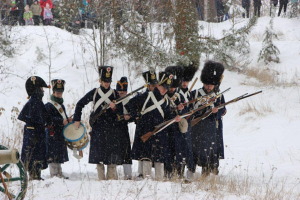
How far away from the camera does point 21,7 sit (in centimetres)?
2033

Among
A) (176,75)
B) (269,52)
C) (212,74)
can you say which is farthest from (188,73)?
(269,52)

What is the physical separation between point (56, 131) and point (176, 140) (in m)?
2.07

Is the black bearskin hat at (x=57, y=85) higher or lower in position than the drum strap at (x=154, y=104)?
higher

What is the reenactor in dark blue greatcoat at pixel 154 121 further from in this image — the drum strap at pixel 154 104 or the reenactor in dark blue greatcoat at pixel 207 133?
the reenactor in dark blue greatcoat at pixel 207 133

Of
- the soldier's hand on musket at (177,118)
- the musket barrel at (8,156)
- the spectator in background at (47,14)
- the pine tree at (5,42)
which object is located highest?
the spectator in background at (47,14)

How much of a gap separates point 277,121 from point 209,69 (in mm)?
5052

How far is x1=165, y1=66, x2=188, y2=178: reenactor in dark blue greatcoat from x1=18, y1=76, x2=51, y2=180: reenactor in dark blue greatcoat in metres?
2.08

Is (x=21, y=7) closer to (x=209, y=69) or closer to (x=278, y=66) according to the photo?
(x=278, y=66)

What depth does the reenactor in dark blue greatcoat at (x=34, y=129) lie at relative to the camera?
6.69m

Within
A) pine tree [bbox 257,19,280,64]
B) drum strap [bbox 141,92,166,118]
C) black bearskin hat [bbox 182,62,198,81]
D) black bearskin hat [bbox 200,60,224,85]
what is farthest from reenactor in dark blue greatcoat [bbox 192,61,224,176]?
pine tree [bbox 257,19,280,64]

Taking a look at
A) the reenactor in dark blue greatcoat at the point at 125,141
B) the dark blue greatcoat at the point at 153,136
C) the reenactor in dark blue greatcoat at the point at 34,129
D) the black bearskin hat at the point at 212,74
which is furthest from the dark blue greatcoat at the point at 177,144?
the reenactor in dark blue greatcoat at the point at 34,129

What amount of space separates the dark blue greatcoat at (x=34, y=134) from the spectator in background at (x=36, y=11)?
14.2m

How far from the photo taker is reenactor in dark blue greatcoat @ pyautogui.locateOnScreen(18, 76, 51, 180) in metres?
6.69

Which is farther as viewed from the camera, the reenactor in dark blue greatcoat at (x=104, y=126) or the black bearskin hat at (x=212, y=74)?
the black bearskin hat at (x=212, y=74)
